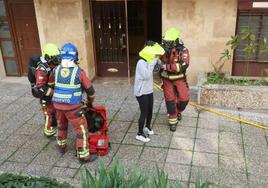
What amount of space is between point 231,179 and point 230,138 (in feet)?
3.96

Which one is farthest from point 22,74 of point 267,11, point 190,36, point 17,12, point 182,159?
point 267,11

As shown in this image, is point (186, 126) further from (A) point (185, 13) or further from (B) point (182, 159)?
(A) point (185, 13)

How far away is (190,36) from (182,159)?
139 inches

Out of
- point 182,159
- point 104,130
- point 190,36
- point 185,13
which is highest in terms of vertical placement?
point 185,13

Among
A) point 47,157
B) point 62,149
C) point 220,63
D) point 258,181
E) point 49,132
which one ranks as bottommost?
point 258,181

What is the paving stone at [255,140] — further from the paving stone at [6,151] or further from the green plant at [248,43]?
the paving stone at [6,151]

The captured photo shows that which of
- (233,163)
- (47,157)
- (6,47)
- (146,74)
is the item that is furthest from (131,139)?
(6,47)

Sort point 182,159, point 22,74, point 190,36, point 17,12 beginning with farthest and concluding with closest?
point 22,74 < point 17,12 < point 190,36 < point 182,159

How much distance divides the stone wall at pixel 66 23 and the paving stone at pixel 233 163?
182 inches

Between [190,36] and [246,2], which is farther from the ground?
[246,2]

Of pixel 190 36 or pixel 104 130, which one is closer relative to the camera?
pixel 104 130

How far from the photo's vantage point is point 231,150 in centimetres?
577

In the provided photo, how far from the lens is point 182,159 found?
5.57m

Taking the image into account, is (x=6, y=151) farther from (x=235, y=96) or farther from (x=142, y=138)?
(x=235, y=96)
